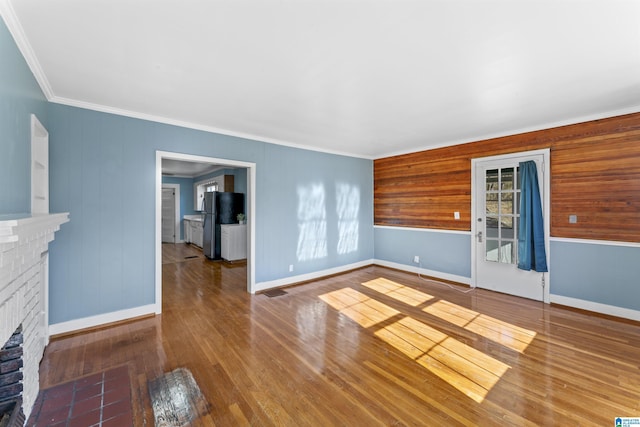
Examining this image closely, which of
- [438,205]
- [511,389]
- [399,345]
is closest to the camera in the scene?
[511,389]

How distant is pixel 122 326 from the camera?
126 inches

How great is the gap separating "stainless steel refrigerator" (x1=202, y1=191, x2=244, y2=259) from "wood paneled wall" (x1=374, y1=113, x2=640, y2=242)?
4.87 metres

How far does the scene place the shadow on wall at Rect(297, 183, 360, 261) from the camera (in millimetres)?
5121

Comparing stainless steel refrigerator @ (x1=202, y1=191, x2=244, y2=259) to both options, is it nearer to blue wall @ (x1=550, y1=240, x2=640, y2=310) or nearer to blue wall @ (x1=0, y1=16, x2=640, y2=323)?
blue wall @ (x1=0, y1=16, x2=640, y2=323)

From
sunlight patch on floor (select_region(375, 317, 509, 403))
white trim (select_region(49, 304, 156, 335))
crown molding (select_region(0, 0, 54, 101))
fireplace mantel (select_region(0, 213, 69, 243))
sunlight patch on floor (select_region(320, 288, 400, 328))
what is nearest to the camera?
fireplace mantel (select_region(0, 213, 69, 243))

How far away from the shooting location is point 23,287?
1.75 metres

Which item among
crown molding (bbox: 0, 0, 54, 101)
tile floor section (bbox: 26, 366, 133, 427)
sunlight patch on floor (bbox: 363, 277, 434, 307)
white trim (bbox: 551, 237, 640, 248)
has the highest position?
crown molding (bbox: 0, 0, 54, 101)

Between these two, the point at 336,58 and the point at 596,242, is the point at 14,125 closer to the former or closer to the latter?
the point at 336,58

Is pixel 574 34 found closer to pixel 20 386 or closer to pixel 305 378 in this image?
pixel 305 378

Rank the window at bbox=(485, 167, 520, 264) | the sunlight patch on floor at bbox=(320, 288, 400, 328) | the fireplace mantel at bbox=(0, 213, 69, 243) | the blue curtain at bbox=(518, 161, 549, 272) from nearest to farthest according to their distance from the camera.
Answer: the fireplace mantel at bbox=(0, 213, 69, 243), the sunlight patch on floor at bbox=(320, 288, 400, 328), the blue curtain at bbox=(518, 161, 549, 272), the window at bbox=(485, 167, 520, 264)

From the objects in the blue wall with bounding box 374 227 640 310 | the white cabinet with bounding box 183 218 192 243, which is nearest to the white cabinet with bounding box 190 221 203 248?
the white cabinet with bounding box 183 218 192 243

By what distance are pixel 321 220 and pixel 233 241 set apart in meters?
2.64

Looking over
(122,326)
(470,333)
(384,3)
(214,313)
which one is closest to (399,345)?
(470,333)

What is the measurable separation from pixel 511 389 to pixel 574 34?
8.67ft
